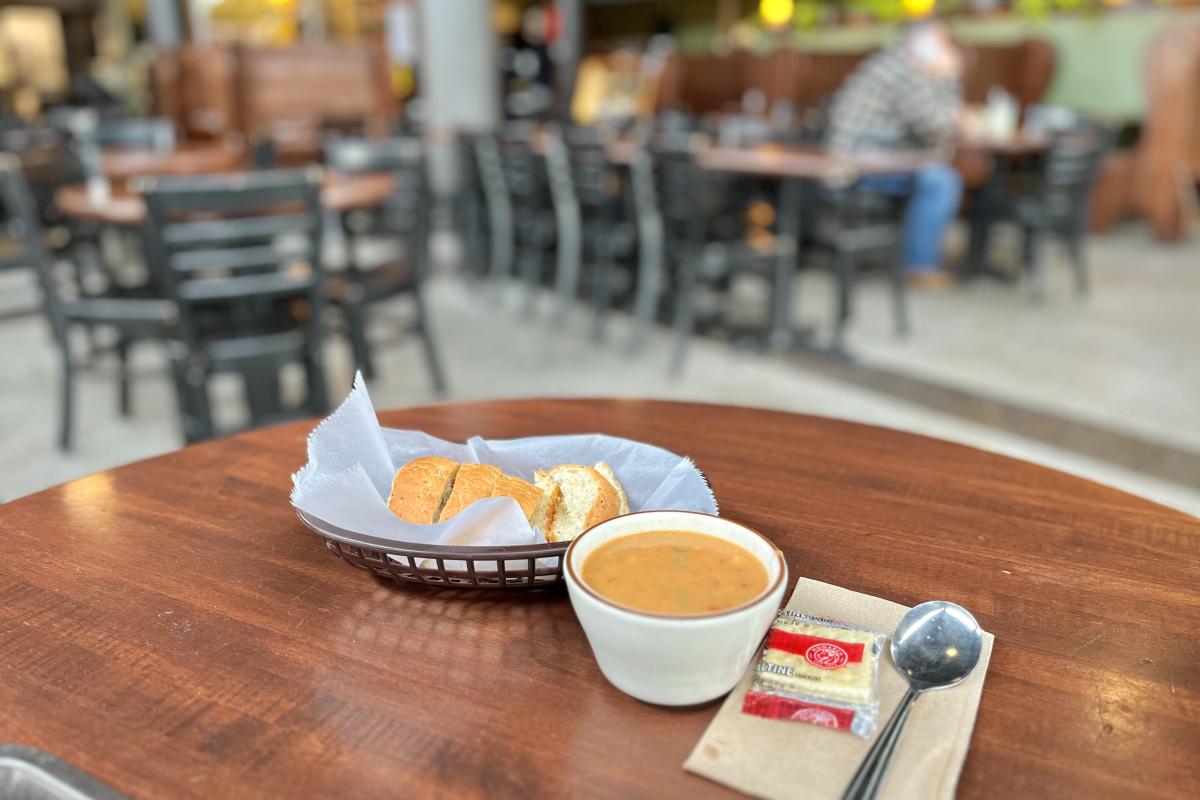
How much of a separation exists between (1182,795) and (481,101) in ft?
24.6

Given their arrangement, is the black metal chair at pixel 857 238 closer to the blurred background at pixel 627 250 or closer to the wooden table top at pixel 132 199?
the blurred background at pixel 627 250

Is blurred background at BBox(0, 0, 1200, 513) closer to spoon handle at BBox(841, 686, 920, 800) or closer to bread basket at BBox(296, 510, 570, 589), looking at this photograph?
bread basket at BBox(296, 510, 570, 589)

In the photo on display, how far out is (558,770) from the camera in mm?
570

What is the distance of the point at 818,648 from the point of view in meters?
0.68

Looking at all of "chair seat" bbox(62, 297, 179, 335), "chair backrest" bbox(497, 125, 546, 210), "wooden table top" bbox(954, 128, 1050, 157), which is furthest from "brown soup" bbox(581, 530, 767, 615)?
"wooden table top" bbox(954, 128, 1050, 157)

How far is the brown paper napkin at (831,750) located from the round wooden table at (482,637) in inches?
0.6

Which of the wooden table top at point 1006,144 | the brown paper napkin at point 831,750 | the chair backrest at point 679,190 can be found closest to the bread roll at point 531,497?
the brown paper napkin at point 831,750

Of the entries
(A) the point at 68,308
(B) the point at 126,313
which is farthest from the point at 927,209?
(A) the point at 68,308

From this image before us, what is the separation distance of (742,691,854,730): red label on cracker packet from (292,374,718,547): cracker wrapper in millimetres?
184

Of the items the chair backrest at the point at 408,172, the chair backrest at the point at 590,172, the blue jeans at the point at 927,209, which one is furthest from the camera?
the blue jeans at the point at 927,209

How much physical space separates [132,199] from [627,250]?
7.33 ft

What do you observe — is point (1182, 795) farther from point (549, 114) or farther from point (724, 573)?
point (549, 114)

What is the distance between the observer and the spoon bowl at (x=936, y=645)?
2.15 ft

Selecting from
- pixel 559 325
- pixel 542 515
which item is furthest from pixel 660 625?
pixel 559 325
